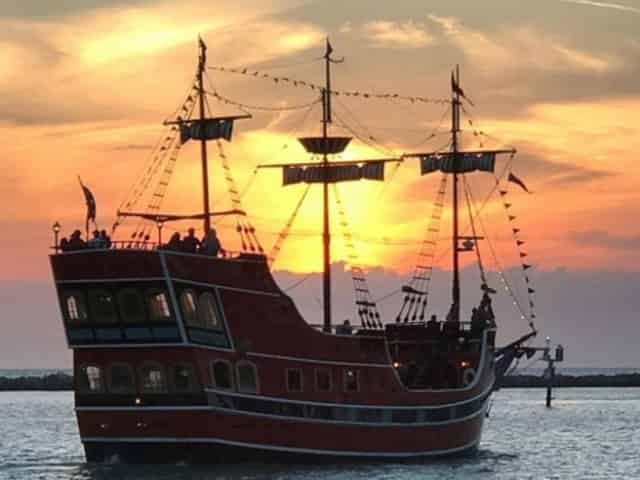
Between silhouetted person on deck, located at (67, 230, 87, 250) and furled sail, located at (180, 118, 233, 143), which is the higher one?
furled sail, located at (180, 118, 233, 143)

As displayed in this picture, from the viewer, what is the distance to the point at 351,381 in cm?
6291

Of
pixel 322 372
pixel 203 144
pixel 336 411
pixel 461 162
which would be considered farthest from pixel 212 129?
pixel 461 162

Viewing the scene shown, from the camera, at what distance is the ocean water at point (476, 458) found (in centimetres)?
5891

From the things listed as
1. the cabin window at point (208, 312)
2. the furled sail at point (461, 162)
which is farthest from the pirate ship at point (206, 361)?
the furled sail at point (461, 162)

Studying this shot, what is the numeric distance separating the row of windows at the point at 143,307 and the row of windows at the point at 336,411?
256cm

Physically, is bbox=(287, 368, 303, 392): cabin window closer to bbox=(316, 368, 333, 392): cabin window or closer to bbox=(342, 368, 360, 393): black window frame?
bbox=(316, 368, 333, 392): cabin window

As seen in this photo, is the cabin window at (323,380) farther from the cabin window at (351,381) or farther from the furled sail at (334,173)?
the furled sail at (334,173)

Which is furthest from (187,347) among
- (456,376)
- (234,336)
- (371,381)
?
(456,376)

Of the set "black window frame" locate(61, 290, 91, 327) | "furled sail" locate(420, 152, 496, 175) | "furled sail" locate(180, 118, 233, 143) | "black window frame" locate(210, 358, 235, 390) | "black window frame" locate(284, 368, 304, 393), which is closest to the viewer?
"black window frame" locate(210, 358, 235, 390)

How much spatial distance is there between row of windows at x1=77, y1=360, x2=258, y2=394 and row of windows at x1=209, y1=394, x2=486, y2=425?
495mm

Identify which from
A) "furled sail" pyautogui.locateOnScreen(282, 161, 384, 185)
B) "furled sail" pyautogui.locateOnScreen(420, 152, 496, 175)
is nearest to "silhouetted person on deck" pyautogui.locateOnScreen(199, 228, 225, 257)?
"furled sail" pyautogui.locateOnScreen(282, 161, 384, 185)

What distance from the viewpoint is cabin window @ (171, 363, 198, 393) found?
58594 millimetres

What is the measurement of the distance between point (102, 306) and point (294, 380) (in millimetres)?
6932

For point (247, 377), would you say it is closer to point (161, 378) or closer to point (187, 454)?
point (161, 378)
